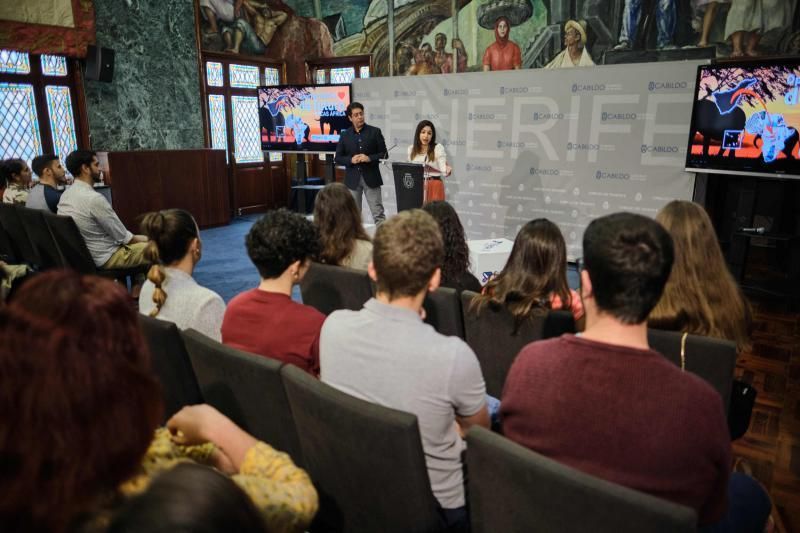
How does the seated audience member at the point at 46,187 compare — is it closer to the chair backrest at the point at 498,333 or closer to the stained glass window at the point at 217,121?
the chair backrest at the point at 498,333

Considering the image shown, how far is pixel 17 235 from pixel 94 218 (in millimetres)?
852

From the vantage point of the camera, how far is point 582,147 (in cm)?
533

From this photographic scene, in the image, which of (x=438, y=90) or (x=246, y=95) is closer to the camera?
(x=438, y=90)

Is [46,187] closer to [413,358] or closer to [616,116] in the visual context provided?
[413,358]

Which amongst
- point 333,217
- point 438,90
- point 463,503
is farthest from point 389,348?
point 438,90

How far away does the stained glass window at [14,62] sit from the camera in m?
5.77

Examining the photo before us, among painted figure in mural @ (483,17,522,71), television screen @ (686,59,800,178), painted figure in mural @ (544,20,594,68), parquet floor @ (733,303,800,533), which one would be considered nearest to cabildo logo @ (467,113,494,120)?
painted figure in mural @ (544,20,594,68)

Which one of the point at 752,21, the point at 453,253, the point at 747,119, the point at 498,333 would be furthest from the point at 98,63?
the point at 752,21

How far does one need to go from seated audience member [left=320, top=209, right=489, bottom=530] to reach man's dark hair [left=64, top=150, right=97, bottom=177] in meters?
3.30

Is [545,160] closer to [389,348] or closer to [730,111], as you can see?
[730,111]

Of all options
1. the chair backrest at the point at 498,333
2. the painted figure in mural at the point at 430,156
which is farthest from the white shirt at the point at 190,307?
the painted figure in mural at the point at 430,156

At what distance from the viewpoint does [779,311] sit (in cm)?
429

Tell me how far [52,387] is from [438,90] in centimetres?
612

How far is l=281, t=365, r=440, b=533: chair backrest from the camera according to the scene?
1.07m
